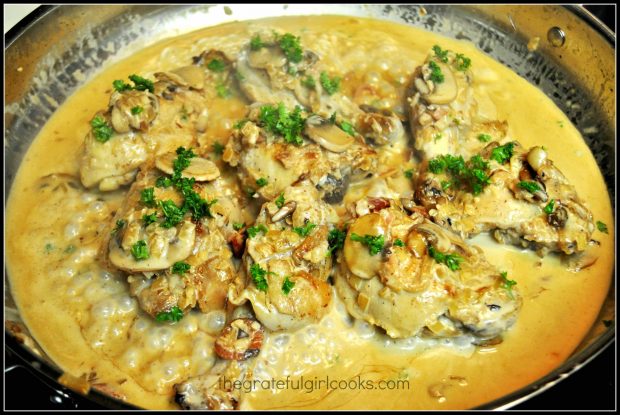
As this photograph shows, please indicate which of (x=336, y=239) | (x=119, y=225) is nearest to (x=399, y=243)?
(x=336, y=239)

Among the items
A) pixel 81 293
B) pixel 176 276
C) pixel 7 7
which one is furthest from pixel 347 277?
pixel 7 7

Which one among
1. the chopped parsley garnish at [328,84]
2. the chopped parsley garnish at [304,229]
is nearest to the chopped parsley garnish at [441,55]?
the chopped parsley garnish at [328,84]

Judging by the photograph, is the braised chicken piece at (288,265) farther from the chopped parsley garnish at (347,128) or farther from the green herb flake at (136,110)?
the green herb flake at (136,110)

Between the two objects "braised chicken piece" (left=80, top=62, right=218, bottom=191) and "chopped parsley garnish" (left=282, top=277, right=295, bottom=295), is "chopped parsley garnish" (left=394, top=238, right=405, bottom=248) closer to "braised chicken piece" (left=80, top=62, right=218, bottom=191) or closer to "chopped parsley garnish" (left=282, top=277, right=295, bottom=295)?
"chopped parsley garnish" (left=282, top=277, right=295, bottom=295)

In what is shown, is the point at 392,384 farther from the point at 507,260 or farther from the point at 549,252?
the point at 549,252

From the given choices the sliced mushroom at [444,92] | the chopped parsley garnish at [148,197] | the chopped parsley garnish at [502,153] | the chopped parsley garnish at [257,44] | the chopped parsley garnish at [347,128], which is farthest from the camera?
the chopped parsley garnish at [257,44]

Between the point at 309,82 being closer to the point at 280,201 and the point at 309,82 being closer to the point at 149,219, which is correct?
the point at 280,201
